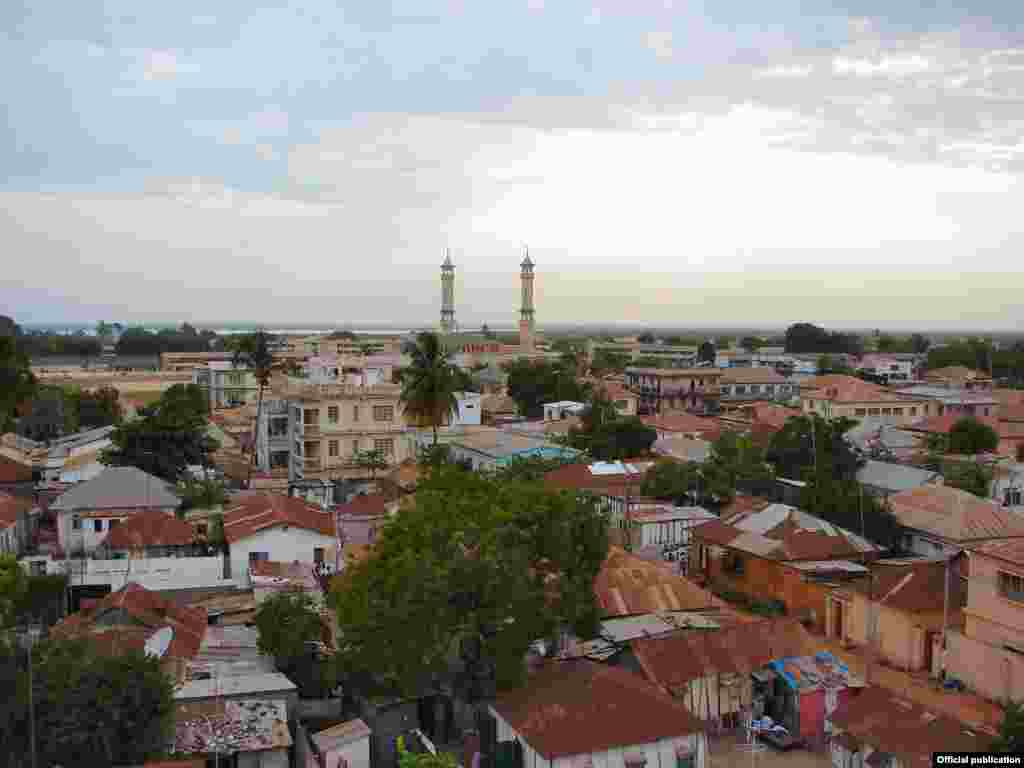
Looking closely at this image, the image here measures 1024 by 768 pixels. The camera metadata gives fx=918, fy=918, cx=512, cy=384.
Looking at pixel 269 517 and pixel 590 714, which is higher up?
pixel 269 517

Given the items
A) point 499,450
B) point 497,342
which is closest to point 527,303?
point 497,342

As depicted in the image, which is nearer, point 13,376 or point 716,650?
point 716,650

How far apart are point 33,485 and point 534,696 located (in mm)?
24990

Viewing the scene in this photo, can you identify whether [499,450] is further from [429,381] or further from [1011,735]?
[1011,735]

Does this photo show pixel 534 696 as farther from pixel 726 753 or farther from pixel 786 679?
pixel 786 679

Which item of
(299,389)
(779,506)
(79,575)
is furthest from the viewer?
(299,389)

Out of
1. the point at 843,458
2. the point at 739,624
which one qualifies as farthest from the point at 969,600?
the point at 843,458

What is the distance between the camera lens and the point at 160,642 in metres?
15.5

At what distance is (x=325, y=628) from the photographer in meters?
16.8

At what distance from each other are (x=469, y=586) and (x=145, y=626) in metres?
6.95

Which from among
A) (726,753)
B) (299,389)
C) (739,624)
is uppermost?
(299,389)

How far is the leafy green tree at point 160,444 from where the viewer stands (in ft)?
104

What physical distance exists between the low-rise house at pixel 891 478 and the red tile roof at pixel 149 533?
21.1 metres

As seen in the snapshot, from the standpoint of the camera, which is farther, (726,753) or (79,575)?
(79,575)
